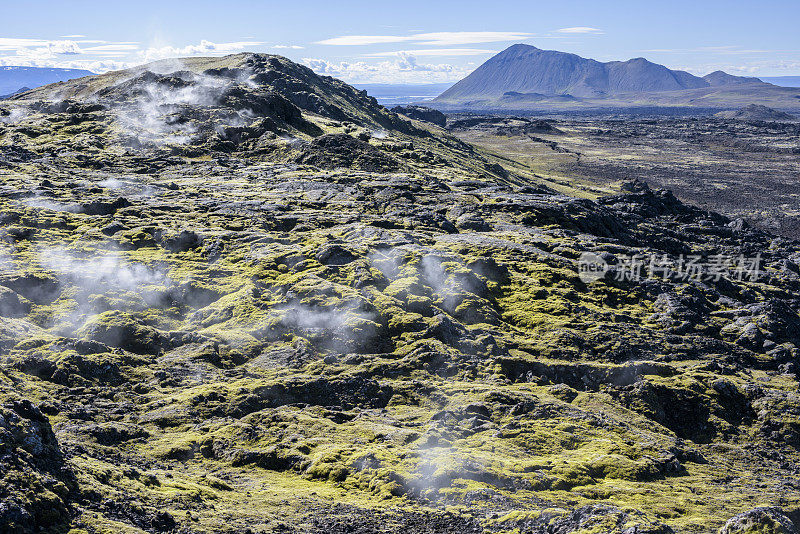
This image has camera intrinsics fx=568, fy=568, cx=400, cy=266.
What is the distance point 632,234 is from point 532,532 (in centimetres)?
5105

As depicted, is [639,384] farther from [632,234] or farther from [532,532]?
[632,234]

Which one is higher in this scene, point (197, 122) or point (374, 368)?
point (197, 122)

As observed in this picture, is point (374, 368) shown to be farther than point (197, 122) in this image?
No

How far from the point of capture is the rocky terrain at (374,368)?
1944 centimetres

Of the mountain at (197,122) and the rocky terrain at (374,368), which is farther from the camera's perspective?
the mountain at (197,122)

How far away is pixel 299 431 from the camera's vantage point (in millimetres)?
25938

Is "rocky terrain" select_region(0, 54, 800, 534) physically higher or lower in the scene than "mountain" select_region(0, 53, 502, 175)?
lower

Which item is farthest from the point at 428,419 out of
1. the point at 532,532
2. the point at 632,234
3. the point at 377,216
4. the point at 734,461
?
the point at 632,234

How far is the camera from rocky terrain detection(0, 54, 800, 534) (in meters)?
19.4

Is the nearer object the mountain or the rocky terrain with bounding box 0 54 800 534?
the rocky terrain with bounding box 0 54 800 534

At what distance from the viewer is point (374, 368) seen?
1242 inches

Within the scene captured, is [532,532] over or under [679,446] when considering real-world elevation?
over

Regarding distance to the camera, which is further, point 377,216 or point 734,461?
point 377,216

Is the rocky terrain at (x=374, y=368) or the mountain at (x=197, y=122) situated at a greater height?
the mountain at (x=197, y=122)
